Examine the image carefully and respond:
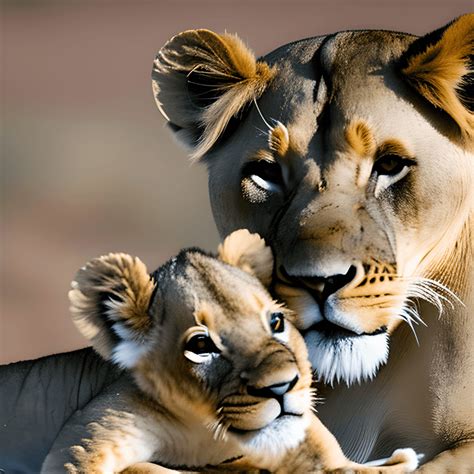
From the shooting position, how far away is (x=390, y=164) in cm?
299

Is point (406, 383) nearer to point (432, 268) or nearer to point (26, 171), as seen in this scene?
point (432, 268)

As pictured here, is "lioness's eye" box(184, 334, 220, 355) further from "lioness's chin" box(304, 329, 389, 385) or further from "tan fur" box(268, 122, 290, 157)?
"tan fur" box(268, 122, 290, 157)

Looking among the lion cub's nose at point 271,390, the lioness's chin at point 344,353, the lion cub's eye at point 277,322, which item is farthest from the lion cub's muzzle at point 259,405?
the lioness's chin at point 344,353

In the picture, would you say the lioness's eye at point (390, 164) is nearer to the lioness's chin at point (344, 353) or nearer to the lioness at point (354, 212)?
the lioness at point (354, 212)

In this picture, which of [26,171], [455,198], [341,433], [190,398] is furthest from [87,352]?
[26,171]

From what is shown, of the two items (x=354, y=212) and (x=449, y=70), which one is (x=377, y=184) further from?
(x=449, y=70)

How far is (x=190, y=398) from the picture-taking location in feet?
8.48

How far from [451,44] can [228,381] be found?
855 millimetres

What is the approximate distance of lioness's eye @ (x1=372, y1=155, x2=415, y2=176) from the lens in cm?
299

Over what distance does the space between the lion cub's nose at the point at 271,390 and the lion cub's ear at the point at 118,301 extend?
0.20m

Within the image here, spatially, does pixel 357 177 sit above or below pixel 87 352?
above

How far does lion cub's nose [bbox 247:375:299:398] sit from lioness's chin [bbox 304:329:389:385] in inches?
8.6

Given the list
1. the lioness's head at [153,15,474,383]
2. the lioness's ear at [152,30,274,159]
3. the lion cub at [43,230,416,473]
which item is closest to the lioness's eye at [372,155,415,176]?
the lioness's head at [153,15,474,383]

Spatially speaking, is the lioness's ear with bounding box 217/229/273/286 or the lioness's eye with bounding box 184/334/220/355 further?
the lioness's ear with bounding box 217/229/273/286
